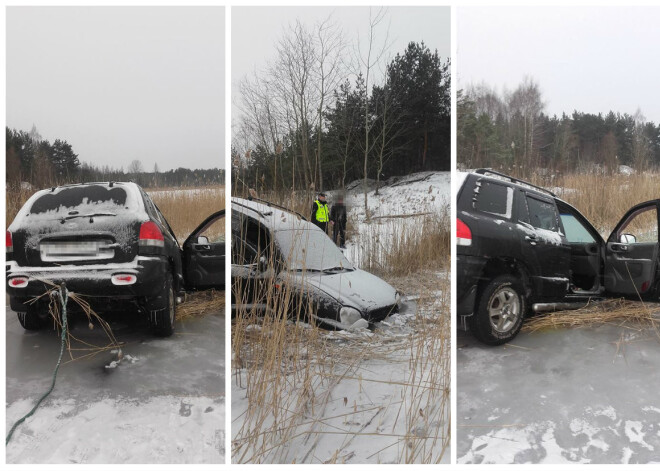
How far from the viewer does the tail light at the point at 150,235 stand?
3418 millimetres

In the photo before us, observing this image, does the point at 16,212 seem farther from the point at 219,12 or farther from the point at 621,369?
the point at 621,369

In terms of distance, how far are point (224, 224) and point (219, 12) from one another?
4.70 ft

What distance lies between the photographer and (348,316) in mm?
3275

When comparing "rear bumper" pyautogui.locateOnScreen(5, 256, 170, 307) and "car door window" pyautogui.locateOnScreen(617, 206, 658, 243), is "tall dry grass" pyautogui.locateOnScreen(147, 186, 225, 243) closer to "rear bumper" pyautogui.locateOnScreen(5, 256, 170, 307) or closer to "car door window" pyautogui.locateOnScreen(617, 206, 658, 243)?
"rear bumper" pyautogui.locateOnScreen(5, 256, 170, 307)

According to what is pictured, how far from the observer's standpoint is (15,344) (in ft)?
11.5

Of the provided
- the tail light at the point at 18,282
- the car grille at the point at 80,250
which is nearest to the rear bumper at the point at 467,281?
the car grille at the point at 80,250

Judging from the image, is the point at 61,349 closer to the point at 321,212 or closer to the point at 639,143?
the point at 321,212

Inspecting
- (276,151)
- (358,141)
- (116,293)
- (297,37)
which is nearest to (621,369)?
(358,141)

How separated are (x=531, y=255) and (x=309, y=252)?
4.41ft

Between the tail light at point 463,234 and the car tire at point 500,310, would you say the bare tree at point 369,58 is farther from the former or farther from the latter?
the car tire at point 500,310

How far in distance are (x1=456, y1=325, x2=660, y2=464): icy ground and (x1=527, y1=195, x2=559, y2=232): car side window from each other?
66 cm

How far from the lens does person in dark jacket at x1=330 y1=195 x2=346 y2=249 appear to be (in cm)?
333

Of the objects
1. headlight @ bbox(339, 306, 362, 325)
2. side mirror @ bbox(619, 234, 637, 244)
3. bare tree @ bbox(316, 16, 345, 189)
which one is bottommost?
headlight @ bbox(339, 306, 362, 325)

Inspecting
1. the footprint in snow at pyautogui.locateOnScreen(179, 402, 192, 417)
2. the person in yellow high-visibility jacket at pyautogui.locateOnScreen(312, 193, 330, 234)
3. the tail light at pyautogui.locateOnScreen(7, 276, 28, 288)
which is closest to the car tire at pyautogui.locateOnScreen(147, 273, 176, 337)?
the footprint in snow at pyautogui.locateOnScreen(179, 402, 192, 417)
